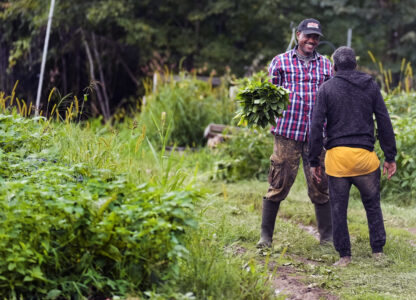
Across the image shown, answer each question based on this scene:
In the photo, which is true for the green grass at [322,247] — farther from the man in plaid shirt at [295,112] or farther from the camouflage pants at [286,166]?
the camouflage pants at [286,166]

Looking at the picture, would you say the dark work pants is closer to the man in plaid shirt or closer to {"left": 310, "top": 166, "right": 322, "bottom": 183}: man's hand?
{"left": 310, "top": 166, "right": 322, "bottom": 183}: man's hand

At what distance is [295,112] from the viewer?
548cm

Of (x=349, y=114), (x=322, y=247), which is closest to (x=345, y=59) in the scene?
(x=349, y=114)

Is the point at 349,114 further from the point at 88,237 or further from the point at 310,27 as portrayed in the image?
the point at 88,237

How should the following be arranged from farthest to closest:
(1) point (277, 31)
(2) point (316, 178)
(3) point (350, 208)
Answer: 1. (1) point (277, 31)
2. (3) point (350, 208)
3. (2) point (316, 178)

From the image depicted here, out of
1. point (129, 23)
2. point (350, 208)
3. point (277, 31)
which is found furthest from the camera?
point (277, 31)

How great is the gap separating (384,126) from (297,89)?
86 centimetres

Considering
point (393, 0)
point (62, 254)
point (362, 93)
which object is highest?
point (393, 0)

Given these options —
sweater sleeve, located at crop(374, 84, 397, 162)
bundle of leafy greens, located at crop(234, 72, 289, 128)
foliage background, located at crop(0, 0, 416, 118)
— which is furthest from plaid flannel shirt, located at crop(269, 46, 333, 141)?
foliage background, located at crop(0, 0, 416, 118)

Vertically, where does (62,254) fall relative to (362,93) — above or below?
below

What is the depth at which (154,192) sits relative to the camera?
3.66 meters

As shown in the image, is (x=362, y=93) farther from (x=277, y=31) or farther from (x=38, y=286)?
(x=277, y=31)

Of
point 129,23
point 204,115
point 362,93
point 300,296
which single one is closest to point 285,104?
point 362,93

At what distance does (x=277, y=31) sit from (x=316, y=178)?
14623 millimetres
